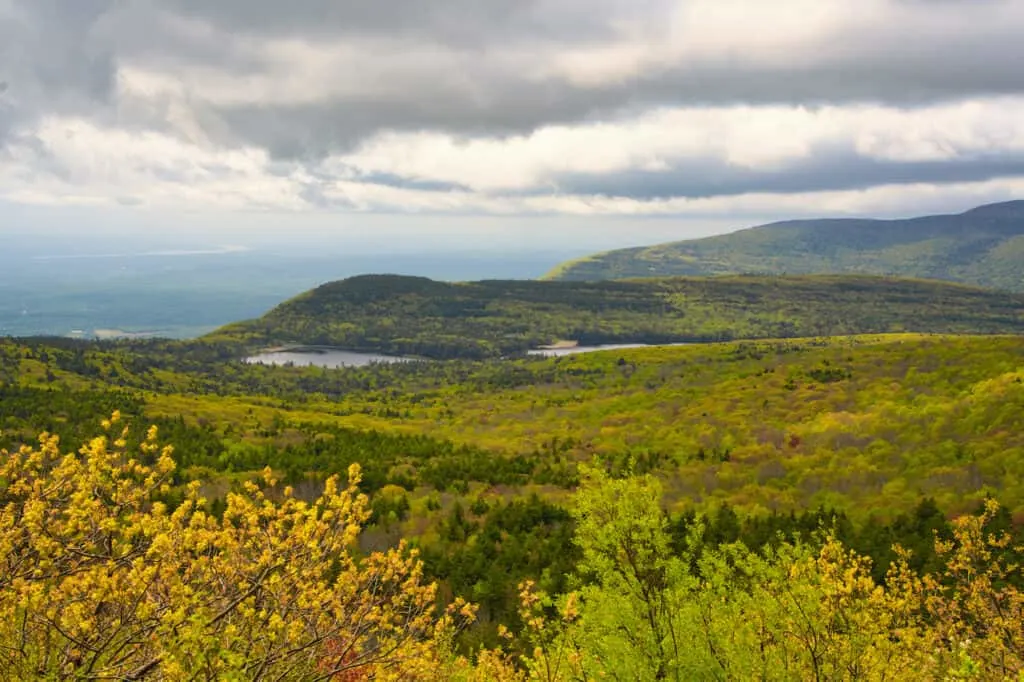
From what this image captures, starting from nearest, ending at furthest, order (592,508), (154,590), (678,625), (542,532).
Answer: (154,590) < (592,508) < (678,625) < (542,532)

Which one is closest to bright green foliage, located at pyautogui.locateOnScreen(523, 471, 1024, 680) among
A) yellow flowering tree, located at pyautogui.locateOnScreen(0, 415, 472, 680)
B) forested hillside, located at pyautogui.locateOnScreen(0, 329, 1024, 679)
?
forested hillside, located at pyautogui.locateOnScreen(0, 329, 1024, 679)

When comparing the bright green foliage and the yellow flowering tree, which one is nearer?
the yellow flowering tree

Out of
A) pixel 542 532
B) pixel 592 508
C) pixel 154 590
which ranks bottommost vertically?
pixel 542 532

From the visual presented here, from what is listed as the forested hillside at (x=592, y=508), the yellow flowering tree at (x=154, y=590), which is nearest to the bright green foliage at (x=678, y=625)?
the forested hillside at (x=592, y=508)

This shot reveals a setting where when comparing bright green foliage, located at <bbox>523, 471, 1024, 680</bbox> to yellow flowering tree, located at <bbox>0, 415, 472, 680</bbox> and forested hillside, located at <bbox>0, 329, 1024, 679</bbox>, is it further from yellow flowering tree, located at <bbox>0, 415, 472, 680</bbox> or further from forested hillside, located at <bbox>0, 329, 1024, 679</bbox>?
yellow flowering tree, located at <bbox>0, 415, 472, 680</bbox>

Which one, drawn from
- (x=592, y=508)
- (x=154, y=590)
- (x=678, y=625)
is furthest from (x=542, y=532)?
(x=154, y=590)

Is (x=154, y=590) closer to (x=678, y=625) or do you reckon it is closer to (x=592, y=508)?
(x=592, y=508)

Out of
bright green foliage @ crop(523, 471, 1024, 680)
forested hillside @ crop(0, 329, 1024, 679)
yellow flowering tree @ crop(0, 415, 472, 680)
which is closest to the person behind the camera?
yellow flowering tree @ crop(0, 415, 472, 680)

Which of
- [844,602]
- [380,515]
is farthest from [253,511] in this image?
[380,515]
